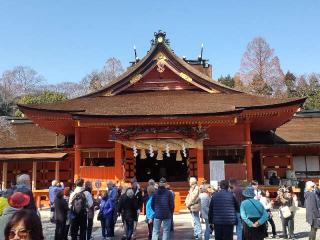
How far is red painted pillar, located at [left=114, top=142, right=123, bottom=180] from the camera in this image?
19375 mm

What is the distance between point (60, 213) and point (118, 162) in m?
9.88

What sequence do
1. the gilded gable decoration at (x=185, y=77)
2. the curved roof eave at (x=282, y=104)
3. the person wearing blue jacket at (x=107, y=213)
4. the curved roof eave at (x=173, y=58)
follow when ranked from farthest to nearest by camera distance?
the gilded gable decoration at (x=185, y=77) < the curved roof eave at (x=173, y=58) < the curved roof eave at (x=282, y=104) < the person wearing blue jacket at (x=107, y=213)

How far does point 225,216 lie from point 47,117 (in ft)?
44.1

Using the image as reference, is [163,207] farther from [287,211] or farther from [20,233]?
[20,233]

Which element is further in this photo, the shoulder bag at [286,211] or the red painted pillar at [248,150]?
the red painted pillar at [248,150]

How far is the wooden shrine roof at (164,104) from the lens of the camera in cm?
1870

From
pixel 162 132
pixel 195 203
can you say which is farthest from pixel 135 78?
pixel 195 203

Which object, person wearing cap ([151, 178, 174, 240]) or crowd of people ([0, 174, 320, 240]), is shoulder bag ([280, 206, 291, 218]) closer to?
crowd of people ([0, 174, 320, 240])

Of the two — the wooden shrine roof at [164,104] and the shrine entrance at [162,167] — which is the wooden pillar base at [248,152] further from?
the shrine entrance at [162,167]

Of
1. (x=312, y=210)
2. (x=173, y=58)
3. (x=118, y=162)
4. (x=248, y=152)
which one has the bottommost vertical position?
(x=312, y=210)

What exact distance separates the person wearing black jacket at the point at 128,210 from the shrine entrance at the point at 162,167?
47.3 ft

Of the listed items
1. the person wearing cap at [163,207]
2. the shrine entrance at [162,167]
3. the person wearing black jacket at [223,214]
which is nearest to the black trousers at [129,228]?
the person wearing cap at [163,207]

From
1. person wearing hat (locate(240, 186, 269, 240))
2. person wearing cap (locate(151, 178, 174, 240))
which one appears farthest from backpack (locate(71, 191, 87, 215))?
person wearing hat (locate(240, 186, 269, 240))

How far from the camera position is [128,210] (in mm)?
10633
